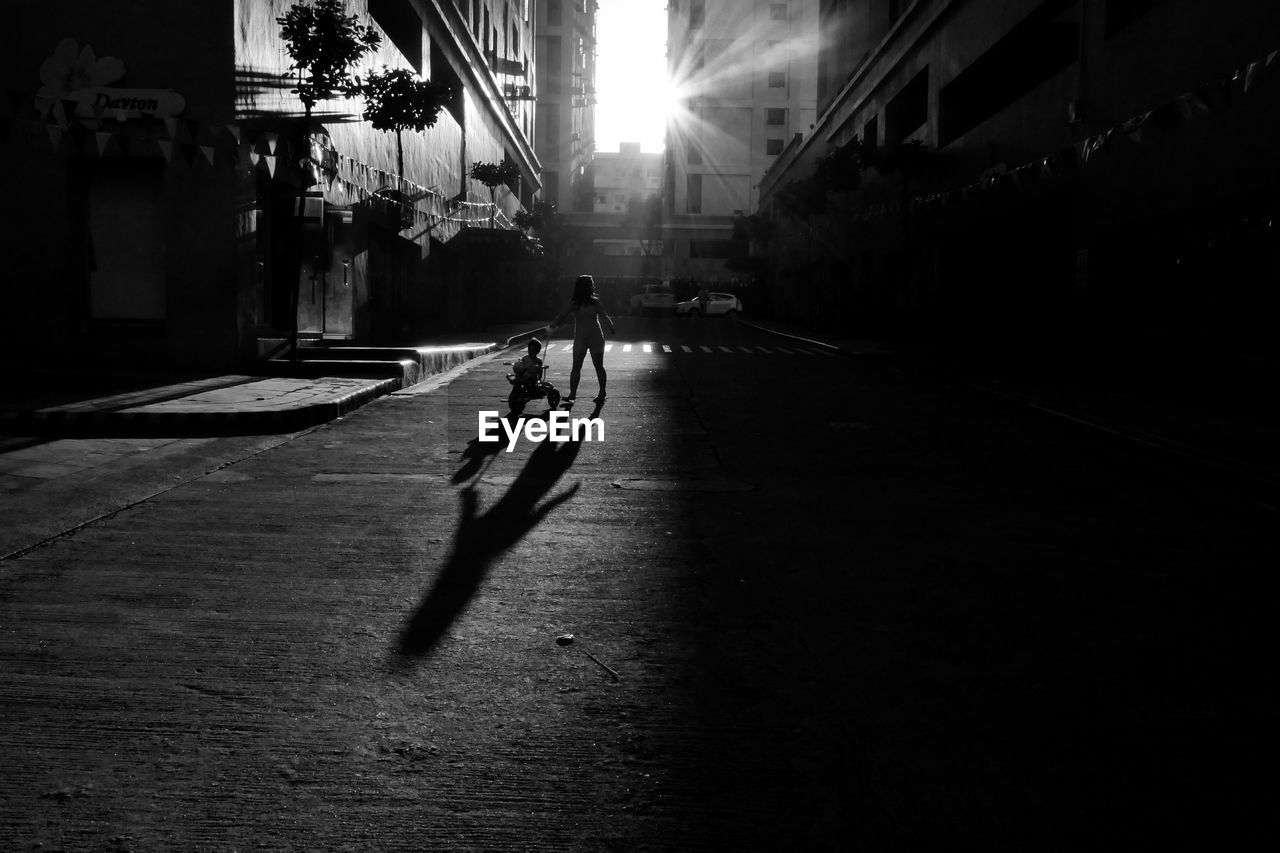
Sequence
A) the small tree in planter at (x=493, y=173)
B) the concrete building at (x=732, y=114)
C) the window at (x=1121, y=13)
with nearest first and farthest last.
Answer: the window at (x=1121, y=13) < the small tree in planter at (x=493, y=173) < the concrete building at (x=732, y=114)

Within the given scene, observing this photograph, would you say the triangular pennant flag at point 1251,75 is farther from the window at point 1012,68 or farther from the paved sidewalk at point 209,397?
the window at point 1012,68

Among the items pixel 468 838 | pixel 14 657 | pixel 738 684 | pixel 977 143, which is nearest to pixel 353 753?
pixel 468 838

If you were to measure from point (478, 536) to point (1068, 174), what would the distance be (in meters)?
16.0

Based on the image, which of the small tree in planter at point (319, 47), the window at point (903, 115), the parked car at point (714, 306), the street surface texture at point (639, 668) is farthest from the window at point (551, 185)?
the street surface texture at point (639, 668)

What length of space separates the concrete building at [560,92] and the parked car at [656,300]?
2279cm

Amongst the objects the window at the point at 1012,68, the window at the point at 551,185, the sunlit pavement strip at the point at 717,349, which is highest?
the window at the point at 551,185

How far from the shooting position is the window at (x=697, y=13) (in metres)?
85.7

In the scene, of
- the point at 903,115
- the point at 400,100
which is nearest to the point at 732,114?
the point at 903,115

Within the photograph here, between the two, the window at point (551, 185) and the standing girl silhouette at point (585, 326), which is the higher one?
the window at point (551, 185)

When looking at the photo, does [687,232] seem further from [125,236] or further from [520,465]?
[520,465]

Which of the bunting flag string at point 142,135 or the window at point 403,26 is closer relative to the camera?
the bunting flag string at point 142,135

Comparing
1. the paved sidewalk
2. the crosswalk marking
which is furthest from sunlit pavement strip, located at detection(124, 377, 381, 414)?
the crosswalk marking

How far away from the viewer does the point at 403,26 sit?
97.0 feet

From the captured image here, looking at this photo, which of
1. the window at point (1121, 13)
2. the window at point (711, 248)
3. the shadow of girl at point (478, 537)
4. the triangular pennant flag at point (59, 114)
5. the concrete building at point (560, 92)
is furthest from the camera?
the concrete building at point (560, 92)
